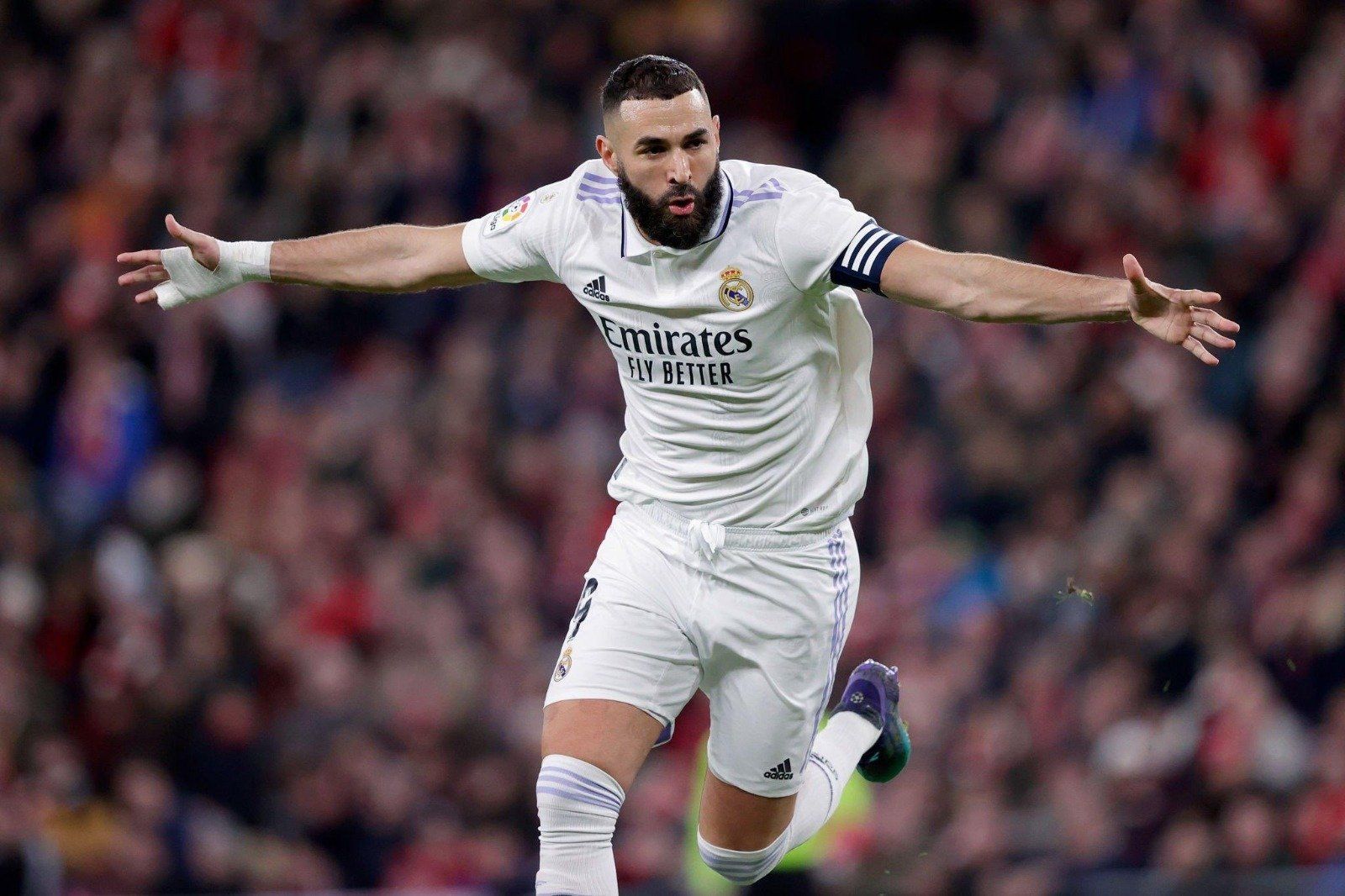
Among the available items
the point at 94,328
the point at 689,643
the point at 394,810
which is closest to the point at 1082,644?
the point at 394,810

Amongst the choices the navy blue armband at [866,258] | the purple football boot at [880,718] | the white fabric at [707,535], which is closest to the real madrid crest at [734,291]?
the navy blue armband at [866,258]

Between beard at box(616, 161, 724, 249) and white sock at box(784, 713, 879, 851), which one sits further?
white sock at box(784, 713, 879, 851)

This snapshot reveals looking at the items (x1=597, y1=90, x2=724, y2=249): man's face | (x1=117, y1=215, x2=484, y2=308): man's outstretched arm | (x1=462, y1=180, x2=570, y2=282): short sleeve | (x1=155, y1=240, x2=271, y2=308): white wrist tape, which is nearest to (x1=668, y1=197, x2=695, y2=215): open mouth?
(x1=597, y1=90, x2=724, y2=249): man's face

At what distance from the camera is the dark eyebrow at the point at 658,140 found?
5.86 m

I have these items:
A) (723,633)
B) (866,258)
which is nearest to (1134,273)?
(866,258)

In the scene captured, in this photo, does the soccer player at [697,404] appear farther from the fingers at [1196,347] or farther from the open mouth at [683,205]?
the fingers at [1196,347]

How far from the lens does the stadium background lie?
32.7 ft

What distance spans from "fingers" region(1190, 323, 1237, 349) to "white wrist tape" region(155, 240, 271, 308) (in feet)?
9.40

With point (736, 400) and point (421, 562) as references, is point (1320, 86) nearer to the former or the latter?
point (421, 562)

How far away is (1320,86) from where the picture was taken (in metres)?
12.3

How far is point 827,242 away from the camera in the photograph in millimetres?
5809

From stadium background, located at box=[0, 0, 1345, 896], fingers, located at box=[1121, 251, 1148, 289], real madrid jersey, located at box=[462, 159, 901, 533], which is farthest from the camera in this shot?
stadium background, located at box=[0, 0, 1345, 896]

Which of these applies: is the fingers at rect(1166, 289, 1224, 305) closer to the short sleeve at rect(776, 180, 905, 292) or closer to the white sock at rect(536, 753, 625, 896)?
the short sleeve at rect(776, 180, 905, 292)

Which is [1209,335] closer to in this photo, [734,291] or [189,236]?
[734,291]
